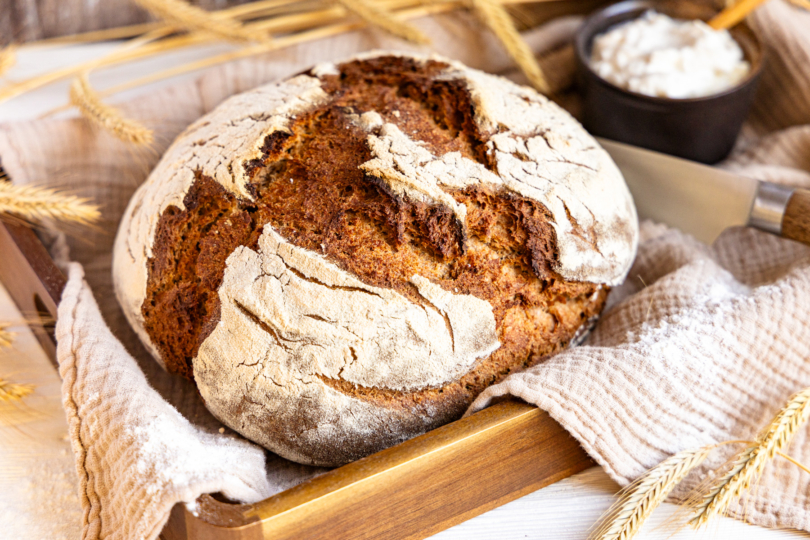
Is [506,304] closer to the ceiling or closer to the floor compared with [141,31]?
closer to the floor

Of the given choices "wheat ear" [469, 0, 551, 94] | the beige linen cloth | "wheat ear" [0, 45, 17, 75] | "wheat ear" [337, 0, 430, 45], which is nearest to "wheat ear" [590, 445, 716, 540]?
the beige linen cloth

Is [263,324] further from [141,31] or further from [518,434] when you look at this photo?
[141,31]

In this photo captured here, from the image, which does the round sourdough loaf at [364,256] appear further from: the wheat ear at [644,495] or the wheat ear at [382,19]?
the wheat ear at [382,19]

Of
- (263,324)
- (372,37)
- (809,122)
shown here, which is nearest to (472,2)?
(372,37)

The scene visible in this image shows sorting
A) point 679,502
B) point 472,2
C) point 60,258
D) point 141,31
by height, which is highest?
point 472,2

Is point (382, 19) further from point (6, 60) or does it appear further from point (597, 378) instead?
point (597, 378)

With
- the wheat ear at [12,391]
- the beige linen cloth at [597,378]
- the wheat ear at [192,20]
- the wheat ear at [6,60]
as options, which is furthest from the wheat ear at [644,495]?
the wheat ear at [6,60]

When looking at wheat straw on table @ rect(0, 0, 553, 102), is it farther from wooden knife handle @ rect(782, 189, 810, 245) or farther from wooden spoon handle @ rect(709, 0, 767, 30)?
wooden knife handle @ rect(782, 189, 810, 245)
